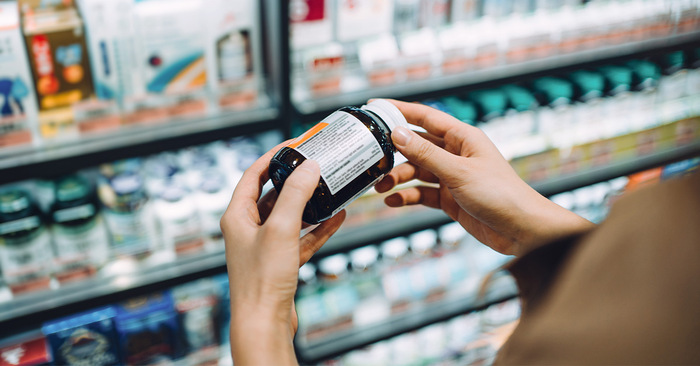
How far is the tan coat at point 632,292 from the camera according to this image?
0.41 metres

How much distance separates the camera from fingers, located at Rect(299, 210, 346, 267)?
0.90m

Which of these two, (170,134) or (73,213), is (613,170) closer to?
(170,134)

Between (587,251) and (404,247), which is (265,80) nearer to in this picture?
(404,247)

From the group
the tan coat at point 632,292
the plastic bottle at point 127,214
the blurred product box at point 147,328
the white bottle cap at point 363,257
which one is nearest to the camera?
the tan coat at point 632,292

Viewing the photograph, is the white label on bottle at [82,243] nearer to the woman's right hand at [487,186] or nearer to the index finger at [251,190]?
the index finger at [251,190]

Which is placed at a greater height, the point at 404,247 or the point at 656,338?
the point at 656,338

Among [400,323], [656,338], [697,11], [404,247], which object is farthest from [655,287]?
[697,11]

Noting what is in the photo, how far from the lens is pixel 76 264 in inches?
48.9

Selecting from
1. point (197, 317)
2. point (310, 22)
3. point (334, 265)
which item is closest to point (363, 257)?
point (334, 265)

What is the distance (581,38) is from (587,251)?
133 cm

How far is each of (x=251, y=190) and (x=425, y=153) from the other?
29cm

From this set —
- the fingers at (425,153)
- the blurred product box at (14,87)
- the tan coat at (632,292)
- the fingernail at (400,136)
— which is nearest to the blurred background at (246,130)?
the blurred product box at (14,87)

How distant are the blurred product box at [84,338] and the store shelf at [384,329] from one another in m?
0.54

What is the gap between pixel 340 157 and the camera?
0.76m
